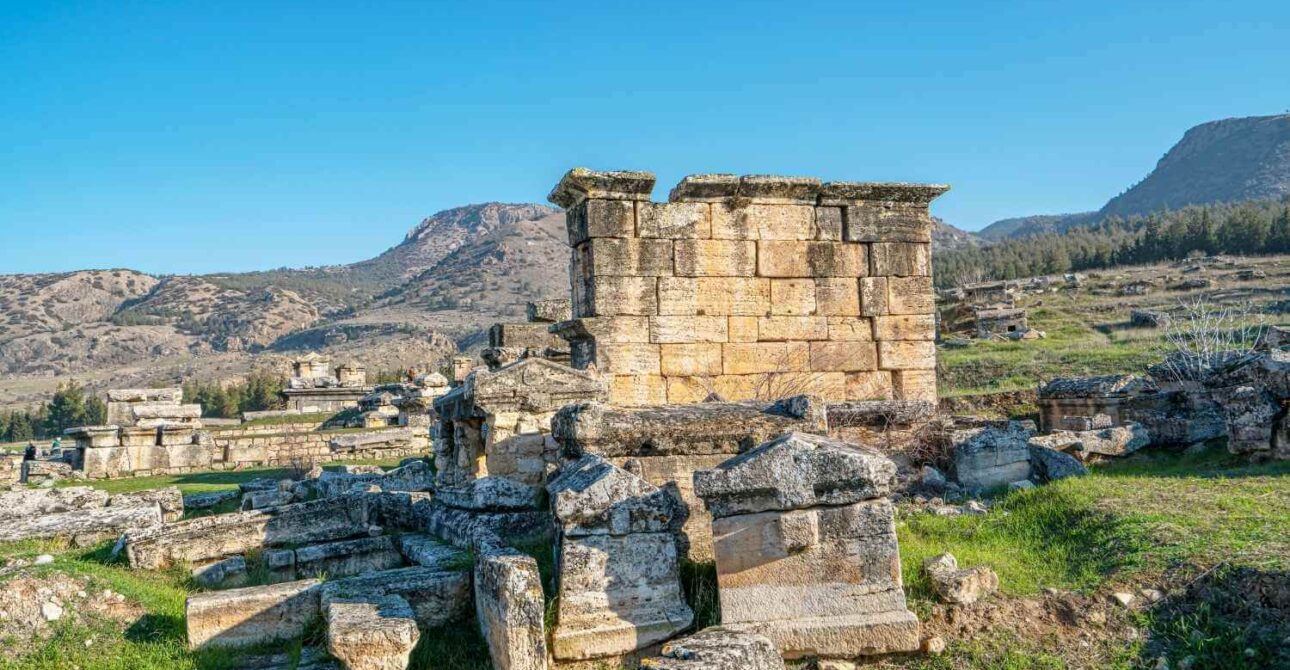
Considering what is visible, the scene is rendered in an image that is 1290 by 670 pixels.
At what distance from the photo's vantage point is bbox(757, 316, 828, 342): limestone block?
10992 millimetres

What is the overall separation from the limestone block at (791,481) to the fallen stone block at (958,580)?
70cm

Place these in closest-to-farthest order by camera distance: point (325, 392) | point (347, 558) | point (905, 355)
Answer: point (347, 558), point (905, 355), point (325, 392)

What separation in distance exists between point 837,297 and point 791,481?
6.97 meters

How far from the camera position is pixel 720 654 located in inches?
158

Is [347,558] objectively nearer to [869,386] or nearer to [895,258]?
[869,386]

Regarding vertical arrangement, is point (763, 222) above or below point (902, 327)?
above

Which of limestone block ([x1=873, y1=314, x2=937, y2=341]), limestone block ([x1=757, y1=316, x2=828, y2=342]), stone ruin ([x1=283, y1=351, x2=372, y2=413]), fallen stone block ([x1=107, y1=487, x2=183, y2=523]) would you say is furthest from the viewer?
stone ruin ([x1=283, y1=351, x2=372, y2=413])

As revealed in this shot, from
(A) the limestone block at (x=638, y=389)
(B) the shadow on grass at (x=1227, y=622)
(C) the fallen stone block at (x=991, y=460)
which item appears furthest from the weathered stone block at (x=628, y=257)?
(B) the shadow on grass at (x=1227, y=622)

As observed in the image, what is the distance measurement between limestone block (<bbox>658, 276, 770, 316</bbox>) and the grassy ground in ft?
14.3

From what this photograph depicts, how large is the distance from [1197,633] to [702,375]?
6660mm

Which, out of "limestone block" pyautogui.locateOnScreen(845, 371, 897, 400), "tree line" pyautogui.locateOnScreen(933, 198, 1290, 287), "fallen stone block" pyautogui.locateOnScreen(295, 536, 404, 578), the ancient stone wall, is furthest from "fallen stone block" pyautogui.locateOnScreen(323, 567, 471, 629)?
"tree line" pyautogui.locateOnScreen(933, 198, 1290, 287)

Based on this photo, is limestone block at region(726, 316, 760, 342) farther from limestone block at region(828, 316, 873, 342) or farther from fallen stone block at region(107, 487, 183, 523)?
fallen stone block at region(107, 487, 183, 523)

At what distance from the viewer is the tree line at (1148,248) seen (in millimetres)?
55688

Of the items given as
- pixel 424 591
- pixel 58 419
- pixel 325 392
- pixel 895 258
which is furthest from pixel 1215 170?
pixel 424 591
